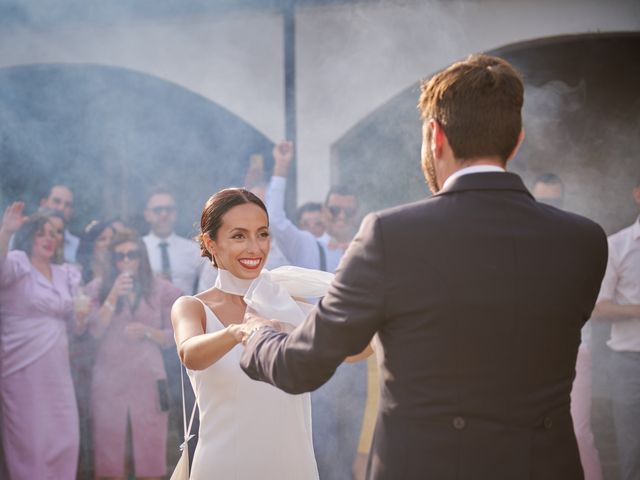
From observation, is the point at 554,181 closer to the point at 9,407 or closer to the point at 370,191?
the point at 370,191

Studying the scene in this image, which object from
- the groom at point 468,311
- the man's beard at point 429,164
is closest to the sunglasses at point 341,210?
the man's beard at point 429,164

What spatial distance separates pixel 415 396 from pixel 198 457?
137 centimetres

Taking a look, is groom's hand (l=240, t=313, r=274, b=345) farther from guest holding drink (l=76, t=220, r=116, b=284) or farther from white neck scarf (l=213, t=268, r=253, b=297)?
guest holding drink (l=76, t=220, r=116, b=284)

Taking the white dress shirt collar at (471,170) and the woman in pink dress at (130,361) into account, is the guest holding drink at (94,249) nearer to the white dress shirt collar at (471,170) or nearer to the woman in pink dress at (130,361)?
the woman in pink dress at (130,361)

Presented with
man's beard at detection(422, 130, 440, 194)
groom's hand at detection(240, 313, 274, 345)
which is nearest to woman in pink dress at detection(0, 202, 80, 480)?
groom's hand at detection(240, 313, 274, 345)

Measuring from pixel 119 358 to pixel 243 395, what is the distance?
2961 mm

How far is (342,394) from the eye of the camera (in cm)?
601

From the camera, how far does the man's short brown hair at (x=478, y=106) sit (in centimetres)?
209

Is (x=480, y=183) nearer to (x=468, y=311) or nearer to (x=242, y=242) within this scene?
(x=468, y=311)

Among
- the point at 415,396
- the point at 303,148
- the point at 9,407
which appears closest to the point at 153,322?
the point at 9,407

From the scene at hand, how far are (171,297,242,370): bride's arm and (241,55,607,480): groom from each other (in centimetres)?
56

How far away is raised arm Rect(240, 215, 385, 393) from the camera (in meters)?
2.06

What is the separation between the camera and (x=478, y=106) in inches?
82.4

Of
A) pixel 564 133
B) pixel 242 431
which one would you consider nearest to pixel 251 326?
pixel 242 431
